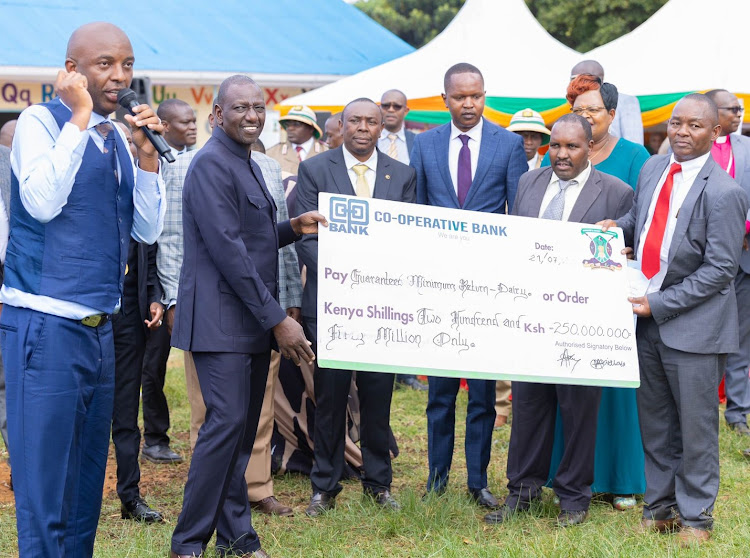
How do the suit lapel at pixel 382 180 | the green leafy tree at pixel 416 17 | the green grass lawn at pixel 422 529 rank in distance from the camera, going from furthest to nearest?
the green leafy tree at pixel 416 17 < the suit lapel at pixel 382 180 < the green grass lawn at pixel 422 529

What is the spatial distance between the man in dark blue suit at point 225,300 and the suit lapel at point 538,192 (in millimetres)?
1686

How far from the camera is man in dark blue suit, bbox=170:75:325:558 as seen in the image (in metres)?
4.77

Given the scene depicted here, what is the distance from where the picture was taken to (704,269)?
518 cm

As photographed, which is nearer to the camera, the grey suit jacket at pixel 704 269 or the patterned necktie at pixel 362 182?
the grey suit jacket at pixel 704 269

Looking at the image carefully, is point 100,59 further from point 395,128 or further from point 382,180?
point 395,128

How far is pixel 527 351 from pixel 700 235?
110 cm

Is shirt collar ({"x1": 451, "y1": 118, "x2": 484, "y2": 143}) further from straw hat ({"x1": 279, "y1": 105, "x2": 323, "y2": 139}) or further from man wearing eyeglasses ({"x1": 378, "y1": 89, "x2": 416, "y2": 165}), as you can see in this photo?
man wearing eyeglasses ({"x1": 378, "y1": 89, "x2": 416, "y2": 165})

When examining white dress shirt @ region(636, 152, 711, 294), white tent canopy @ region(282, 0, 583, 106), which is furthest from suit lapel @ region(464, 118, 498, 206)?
white tent canopy @ region(282, 0, 583, 106)

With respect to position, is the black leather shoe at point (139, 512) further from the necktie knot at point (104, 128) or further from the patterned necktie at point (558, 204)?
the patterned necktie at point (558, 204)

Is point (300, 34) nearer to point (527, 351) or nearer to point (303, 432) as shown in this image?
point (303, 432)

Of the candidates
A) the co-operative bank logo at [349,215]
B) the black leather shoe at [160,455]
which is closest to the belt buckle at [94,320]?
the co-operative bank logo at [349,215]

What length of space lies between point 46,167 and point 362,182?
8.60ft

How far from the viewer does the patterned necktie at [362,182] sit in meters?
6.11

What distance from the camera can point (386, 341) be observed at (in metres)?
5.09
